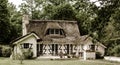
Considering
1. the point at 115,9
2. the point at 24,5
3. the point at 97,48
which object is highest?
the point at 24,5

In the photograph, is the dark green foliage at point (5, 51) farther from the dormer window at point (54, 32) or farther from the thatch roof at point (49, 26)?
the dormer window at point (54, 32)

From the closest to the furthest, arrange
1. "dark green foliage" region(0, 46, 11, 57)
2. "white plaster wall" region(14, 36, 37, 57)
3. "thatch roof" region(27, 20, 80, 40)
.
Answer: "white plaster wall" region(14, 36, 37, 57) < "dark green foliage" region(0, 46, 11, 57) < "thatch roof" region(27, 20, 80, 40)

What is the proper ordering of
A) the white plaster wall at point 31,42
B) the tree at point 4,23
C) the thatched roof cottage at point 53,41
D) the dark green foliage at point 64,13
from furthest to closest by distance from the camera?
the dark green foliage at point 64,13 < the tree at point 4,23 < the thatched roof cottage at point 53,41 < the white plaster wall at point 31,42

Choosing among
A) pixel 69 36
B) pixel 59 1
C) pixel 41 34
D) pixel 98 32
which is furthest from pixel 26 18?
pixel 98 32

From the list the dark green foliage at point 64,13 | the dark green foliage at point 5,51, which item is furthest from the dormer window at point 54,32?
the dark green foliage at point 64,13

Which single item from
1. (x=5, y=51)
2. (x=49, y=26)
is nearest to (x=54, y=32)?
(x=49, y=26)

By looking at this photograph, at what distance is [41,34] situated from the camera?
5484 cm

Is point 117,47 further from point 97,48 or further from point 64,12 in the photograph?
point 64,12

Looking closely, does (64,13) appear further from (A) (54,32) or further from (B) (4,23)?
(A) (54,32)

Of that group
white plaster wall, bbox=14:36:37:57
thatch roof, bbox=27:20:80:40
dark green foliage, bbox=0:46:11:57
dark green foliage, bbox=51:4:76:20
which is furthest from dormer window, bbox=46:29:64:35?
dark green foliage, bbox=51:4:76:20

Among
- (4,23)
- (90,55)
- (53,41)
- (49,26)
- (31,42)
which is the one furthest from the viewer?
(4,23)

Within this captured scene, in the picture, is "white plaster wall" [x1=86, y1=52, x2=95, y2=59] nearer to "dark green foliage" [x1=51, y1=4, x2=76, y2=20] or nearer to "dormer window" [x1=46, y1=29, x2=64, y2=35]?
"dormer window" [x1=46, y1=29, x2=64, y2=35]

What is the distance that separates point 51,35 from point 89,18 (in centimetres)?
2537

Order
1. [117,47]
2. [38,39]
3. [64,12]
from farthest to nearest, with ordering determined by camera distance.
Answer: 1. [64,12]
2. [38,39]
3. [117,47]
